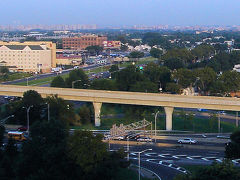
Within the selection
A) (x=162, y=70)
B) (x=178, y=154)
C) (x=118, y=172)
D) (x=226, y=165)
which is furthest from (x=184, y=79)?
(x=226, y=165)

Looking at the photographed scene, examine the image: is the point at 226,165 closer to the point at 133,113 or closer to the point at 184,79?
the point at 133,113

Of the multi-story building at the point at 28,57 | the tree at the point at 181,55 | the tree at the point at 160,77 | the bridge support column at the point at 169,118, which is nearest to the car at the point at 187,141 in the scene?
the bridge support column at the point at 169,118

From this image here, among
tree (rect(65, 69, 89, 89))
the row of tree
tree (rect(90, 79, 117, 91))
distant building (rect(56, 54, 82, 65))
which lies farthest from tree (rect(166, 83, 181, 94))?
distant building (rect(56, 54, 82, 65))

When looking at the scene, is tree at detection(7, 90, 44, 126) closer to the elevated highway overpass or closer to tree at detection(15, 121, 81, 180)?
the elevated highway overpass

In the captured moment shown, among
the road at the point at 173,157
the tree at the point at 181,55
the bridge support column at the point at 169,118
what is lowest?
the road at the point at 173,157

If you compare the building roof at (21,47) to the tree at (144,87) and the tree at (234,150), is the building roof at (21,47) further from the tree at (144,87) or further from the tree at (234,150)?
the tree at (234,150)

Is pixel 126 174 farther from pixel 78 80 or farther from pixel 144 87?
pixel 78 80

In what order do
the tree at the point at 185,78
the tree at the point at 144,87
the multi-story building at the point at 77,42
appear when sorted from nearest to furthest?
1. the tree at the point at 144,87
2. the tree at the point at 185,78
3. the multi-story building at the point at 77,42

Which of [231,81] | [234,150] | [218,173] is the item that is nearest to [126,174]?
[234,150]
